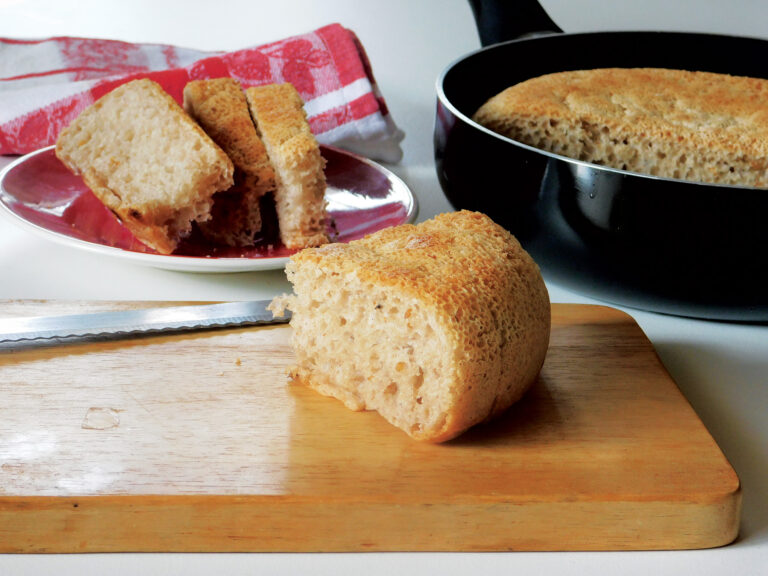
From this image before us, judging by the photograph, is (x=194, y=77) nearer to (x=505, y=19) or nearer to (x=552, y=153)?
(x=505, y=19)

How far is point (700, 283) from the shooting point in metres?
1.38

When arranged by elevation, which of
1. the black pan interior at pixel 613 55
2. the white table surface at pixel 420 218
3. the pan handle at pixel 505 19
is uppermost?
the pan handle at pixel 505 19

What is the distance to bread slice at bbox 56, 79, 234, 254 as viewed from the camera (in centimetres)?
155

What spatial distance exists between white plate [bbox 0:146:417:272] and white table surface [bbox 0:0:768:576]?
0.17 ft

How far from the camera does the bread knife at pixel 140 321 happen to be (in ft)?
4.13

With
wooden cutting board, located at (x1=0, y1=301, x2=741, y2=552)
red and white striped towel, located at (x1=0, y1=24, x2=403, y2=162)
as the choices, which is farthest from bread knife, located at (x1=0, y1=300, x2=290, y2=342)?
red and white striped towel, located at (x1=0, y1=24, x2=403, y2=162)

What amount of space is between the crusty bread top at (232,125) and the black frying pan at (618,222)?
0.31 m

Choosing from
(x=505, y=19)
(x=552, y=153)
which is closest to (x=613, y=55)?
(x=505, y=19)

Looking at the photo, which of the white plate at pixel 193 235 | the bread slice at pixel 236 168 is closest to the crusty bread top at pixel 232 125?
the bread slice at pixel 236 168

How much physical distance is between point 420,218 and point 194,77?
673mm

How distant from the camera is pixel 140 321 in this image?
1.31m

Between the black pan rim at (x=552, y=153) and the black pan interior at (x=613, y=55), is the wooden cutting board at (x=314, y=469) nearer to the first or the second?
the black pan rim at (x=552, y=153)

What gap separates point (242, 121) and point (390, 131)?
52 centimetres

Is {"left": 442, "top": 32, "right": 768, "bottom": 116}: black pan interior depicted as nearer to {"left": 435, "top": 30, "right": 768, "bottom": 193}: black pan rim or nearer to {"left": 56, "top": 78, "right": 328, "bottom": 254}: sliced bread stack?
{"left": 435, "top": 30, "right": 768, "bottom": 193}: black pan rim
